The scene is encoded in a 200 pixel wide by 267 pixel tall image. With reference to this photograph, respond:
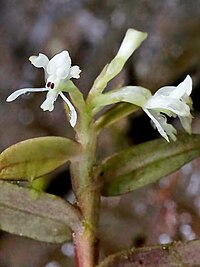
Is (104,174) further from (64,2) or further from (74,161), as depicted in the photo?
(64,2)

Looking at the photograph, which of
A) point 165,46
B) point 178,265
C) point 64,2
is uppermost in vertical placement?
point 64,2

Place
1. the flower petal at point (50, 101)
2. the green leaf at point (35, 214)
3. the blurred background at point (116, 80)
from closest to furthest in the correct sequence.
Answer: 1. the flower petal at point (50, 101)
2. the green leaf at point (35, 214)
3. the blurred background at point (116, 80)

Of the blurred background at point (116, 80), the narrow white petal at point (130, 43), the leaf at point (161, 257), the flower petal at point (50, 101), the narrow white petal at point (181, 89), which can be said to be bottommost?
the leaf at point (161, 257)

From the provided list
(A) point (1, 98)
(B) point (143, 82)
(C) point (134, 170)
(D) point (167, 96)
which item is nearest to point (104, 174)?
(C) point (134, 170)

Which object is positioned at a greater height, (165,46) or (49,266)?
(165,46)

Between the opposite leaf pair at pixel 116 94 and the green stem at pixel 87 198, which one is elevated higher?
the opposite leaf pair at pixel 116 94

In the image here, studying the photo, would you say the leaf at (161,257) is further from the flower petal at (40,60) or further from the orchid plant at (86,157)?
the flower petal at (40,60)

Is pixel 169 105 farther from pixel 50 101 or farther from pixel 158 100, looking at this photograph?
pixel 50 101

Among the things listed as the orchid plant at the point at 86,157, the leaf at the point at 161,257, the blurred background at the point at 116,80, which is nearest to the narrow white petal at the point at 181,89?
the orchid plant at the point at 86,157
